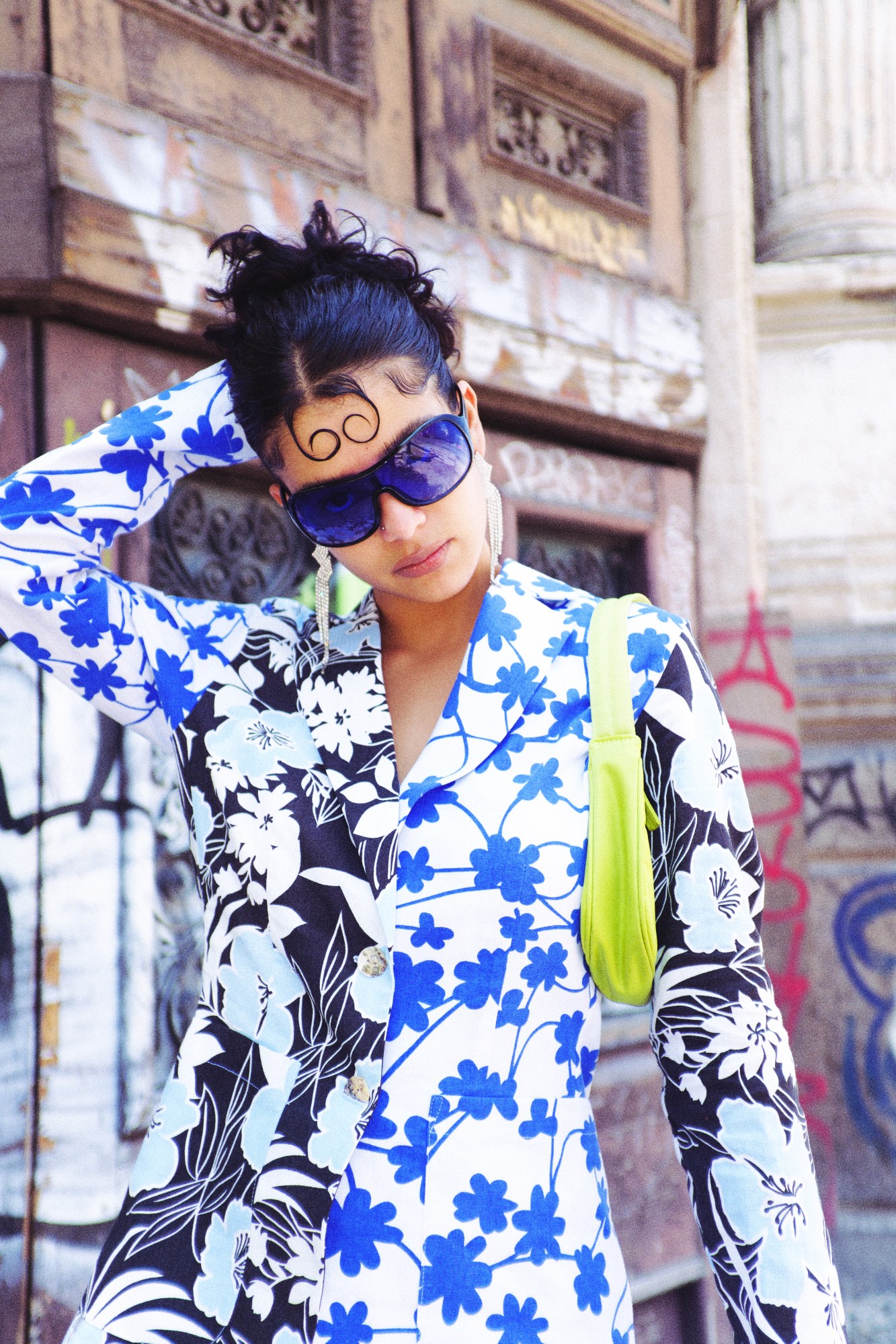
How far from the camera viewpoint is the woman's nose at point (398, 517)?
4.52ft

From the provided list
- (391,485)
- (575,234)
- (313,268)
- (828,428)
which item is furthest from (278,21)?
(828,428)

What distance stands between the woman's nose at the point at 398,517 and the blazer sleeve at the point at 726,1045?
334 mm

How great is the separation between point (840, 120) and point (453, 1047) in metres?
4.24

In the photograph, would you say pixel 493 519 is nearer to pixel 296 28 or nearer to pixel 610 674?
pixel 610 674

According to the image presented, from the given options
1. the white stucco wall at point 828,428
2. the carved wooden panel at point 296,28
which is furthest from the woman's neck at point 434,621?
the white stucco wall at point 828,428

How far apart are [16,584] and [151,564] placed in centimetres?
118

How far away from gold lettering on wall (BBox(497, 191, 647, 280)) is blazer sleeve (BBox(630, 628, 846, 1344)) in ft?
8.02

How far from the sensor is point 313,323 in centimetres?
136

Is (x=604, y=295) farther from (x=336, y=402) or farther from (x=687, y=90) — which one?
(x=336, y=402)

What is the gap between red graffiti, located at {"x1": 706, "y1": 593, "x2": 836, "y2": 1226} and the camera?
3.95m

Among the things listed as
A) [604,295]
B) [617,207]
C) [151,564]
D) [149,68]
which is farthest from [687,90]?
[151,564]

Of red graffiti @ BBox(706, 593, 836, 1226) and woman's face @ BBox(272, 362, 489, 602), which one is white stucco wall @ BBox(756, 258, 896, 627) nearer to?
red graffiti @ BBox(706, 593, 836, 1226)

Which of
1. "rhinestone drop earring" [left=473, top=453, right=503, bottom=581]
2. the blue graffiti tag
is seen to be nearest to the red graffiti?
the blue graffiti tag

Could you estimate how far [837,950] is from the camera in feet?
13.6
